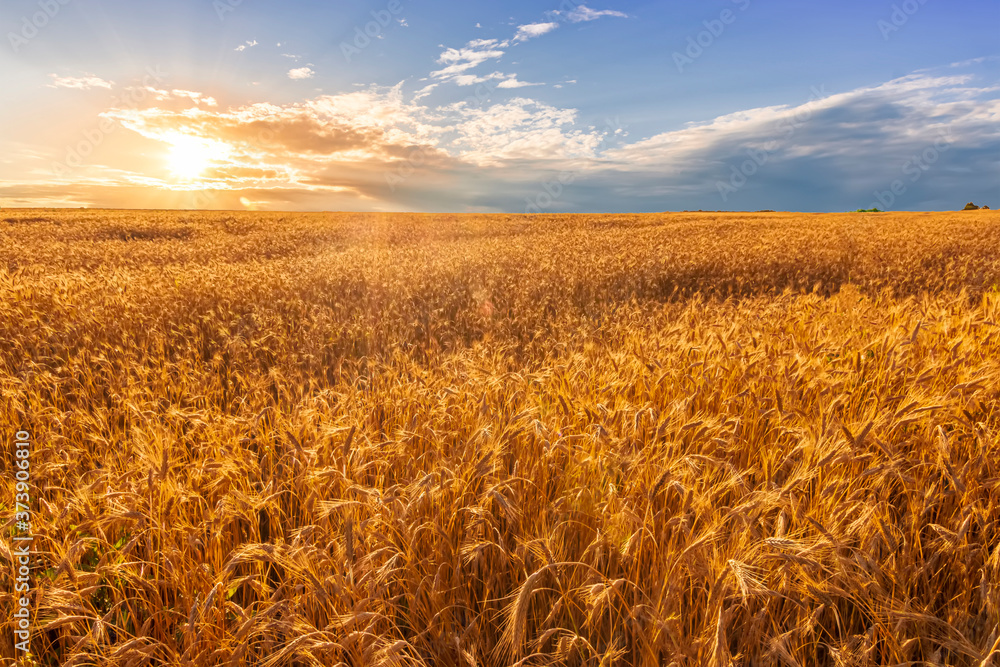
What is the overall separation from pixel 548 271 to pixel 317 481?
8.14 meters

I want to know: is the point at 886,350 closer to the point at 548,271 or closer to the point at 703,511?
the point at 703,511

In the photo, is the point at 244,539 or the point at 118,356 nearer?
the point at 244,539

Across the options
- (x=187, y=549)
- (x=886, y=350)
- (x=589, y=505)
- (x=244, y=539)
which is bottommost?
(x=244, y=539)

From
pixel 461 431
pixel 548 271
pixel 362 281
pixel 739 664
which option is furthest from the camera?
pixel 548 271

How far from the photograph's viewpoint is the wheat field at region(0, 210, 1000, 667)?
157 cm

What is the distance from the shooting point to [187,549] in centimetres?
196

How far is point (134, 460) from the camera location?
2795 mm

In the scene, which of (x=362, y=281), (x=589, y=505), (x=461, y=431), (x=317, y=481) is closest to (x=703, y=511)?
(x=589, y=505)

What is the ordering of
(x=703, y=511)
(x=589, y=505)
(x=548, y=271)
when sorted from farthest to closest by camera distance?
(x=548, y=271), (x=589, y=505), (x=703, y=511)

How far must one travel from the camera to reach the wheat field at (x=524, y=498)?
1569 millimetres

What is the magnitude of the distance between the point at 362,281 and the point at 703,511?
7.86 meters

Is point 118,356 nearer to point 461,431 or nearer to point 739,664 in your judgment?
point 461,431

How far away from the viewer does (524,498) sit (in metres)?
2.17

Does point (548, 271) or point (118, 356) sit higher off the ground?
point (548, 271)
